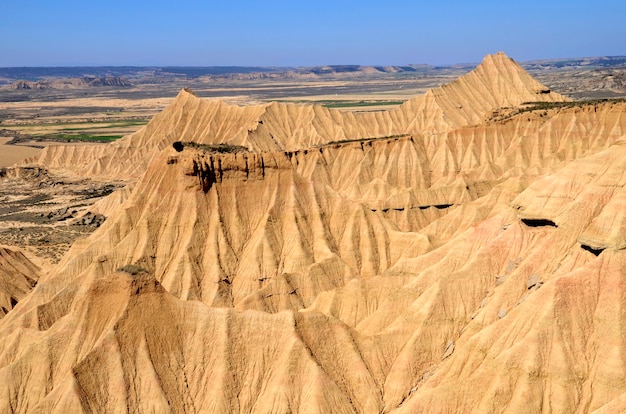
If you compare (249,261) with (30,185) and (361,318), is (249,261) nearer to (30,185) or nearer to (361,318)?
(361,318)

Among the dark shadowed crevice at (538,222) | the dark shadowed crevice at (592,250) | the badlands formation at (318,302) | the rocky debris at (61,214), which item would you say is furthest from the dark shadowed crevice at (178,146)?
the dark shadowed crevice at (592,250)

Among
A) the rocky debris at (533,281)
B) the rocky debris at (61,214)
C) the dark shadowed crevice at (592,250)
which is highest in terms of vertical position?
the dark shadowed crevice at (592,250)

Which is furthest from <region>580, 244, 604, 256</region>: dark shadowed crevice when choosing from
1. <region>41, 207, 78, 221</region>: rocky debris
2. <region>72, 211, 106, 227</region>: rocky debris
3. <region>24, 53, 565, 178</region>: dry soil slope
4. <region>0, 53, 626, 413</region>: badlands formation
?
<region>24, 53, 565, 178</region>: dry soil slope

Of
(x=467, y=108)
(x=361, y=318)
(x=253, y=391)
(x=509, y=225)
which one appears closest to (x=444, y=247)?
(x=509, y=225)

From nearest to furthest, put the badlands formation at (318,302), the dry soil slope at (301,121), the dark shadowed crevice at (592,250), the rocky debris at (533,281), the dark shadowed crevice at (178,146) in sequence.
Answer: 1. the badlands formation at (318,302)
2. the dark shadowed crevice at (592,250)
3. the rocky debris at (533,281)
4. the dark shadowed crevice at (178,146)
5. the dry soil slope at (301,121)

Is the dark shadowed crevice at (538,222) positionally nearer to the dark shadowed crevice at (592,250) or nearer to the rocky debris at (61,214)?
the dark shadowed crevice at (592,250)

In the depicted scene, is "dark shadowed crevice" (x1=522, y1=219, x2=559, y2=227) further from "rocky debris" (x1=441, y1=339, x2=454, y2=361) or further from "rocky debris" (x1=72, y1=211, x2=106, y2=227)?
"rocky debris" (x1=72, y1=211, x2=106, y2=227)

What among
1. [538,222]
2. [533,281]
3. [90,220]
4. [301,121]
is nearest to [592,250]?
[533,281]
